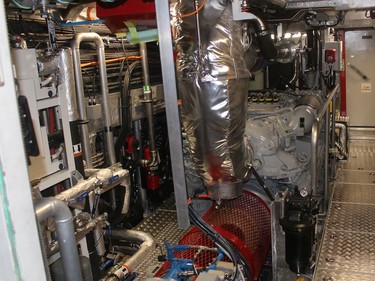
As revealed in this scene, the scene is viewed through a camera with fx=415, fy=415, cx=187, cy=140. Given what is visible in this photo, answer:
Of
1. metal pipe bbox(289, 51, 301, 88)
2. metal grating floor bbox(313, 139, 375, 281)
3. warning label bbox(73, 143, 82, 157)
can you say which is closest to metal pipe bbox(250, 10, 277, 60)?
warning label bbox(73, 143, 82, 157)

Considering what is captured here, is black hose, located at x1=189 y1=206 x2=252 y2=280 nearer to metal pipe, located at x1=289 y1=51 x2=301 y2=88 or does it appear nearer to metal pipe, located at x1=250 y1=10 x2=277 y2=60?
metal pipe, located at x1=250 y1=10 x2=277 y2=60

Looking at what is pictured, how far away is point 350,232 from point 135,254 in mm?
1912

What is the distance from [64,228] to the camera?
123cm

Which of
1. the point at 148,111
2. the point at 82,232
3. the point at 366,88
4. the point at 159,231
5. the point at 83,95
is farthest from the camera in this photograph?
the point at 366,88

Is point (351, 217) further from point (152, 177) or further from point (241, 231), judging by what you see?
point (152, 177)

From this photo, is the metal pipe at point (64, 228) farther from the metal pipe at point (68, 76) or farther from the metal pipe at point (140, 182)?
the metal pipe at point (140, 182)

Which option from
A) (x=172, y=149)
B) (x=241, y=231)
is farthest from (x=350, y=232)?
(x=172, y=149)

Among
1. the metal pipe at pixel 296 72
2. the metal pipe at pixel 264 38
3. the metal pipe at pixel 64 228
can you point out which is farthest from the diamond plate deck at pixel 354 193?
the metal pipe at pixel 64 228

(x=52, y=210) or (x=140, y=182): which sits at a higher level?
(x=52, y=210)

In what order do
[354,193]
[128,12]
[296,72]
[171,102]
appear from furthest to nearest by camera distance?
[296,72], [354,193], [128,12], [171,102]

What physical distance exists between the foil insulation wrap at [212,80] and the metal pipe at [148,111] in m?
2.45

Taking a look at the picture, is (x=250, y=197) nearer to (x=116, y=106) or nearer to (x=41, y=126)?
(x=116, y=106)

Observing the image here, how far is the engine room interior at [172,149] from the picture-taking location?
4.23ft

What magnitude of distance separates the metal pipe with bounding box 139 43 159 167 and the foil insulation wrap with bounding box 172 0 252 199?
245 cm
